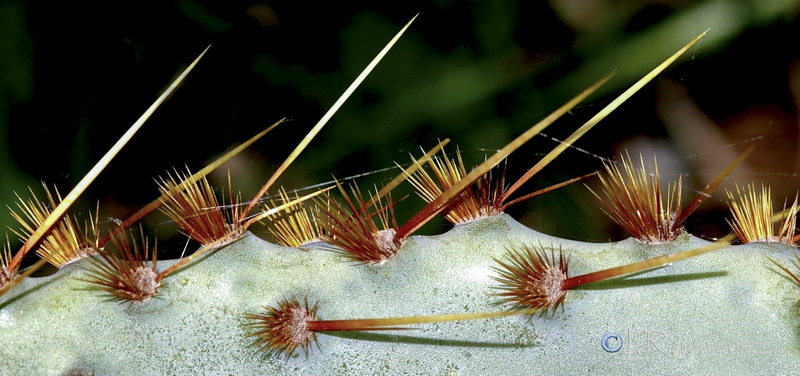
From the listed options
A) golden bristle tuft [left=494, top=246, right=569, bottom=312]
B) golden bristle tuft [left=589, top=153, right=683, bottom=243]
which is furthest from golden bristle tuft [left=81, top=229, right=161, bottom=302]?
golden bristle tuft [left=589, top=153, right=683, bottom=243]

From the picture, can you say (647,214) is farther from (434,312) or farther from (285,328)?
(285,328)

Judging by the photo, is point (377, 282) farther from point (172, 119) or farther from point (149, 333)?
point (172, 119)

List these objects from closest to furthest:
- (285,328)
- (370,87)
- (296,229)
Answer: (285,328) → (296,229) → (370,87)

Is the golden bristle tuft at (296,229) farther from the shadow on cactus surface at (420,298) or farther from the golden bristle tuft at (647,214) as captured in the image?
the golden bristle tuft at (647,214)

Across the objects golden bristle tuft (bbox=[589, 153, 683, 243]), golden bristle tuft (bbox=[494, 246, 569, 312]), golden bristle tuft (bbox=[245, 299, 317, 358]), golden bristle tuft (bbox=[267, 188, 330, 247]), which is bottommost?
golden bristle tuft (bbox=[245, 299, 317, 358])

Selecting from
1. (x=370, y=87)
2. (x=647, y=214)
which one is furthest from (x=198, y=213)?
(x=370, y=87)

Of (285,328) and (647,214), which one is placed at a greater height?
(647,214)

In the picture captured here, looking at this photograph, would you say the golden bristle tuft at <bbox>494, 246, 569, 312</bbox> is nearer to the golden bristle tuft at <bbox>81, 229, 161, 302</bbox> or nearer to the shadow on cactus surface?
the shadow on cactus surface
